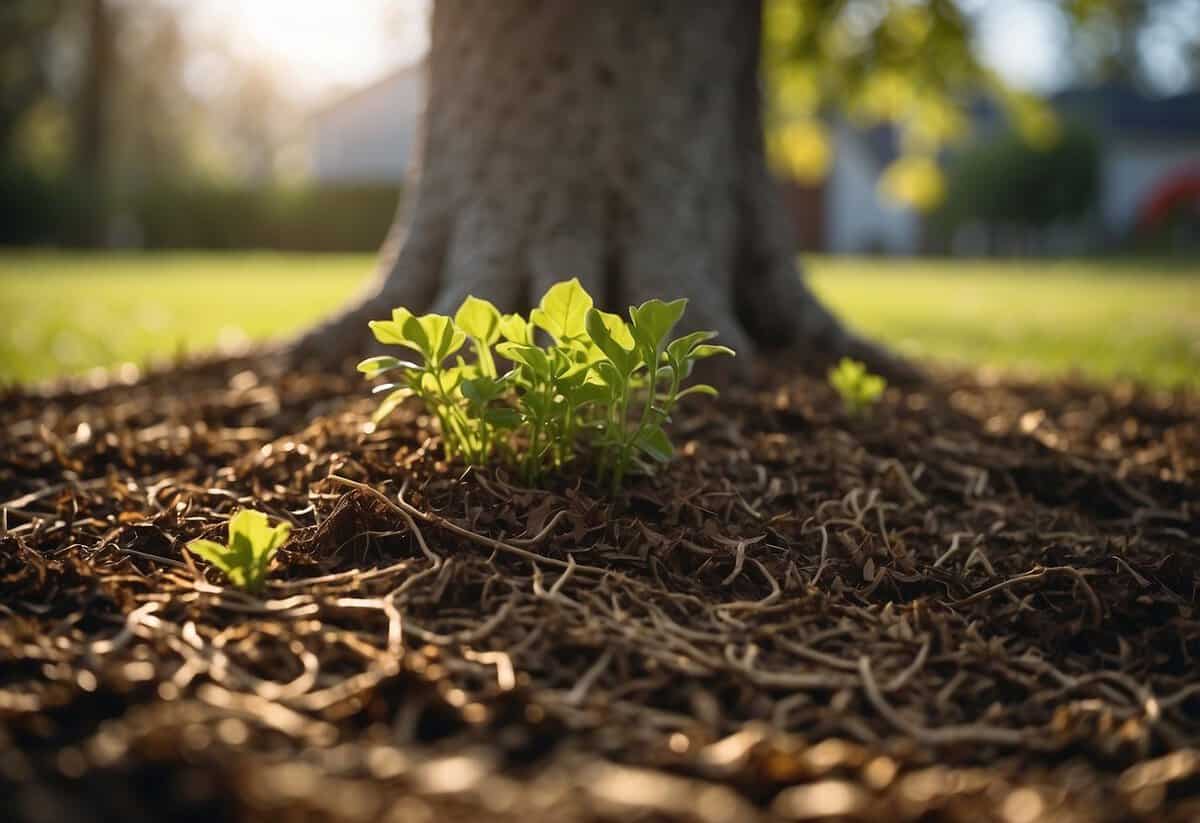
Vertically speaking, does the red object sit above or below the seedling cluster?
above

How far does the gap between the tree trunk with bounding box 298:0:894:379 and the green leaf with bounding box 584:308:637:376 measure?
1.27 m

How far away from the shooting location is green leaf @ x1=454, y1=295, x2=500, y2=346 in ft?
6.32

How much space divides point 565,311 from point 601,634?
0.67 m

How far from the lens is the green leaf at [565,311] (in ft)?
6.20

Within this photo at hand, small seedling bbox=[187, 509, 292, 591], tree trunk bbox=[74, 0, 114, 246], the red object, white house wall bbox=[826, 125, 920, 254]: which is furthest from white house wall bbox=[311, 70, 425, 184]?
small seedling bbox=[187, 509, 292, 591]

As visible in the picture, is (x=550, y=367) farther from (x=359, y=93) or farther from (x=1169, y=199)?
(x=359, y=93)

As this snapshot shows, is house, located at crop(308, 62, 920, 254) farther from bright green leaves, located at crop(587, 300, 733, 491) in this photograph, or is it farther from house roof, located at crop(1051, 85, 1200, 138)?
bright green leaves, located at crop(587, 300, 733, 491)

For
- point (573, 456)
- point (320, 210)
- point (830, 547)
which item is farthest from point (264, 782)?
point (320, 210)

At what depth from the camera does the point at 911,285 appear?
13.7 meters

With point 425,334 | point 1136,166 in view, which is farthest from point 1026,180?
point 425,334

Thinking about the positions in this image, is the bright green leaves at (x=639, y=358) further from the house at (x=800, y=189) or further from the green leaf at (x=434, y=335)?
the house at (x=800, y=189)

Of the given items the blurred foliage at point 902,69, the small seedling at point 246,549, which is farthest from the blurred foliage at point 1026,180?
the small seedling at point 246,549

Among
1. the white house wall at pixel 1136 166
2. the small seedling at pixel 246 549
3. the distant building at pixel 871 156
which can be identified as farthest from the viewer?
the white house wall at pixel 1136 166

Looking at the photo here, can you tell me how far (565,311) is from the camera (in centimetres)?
191
